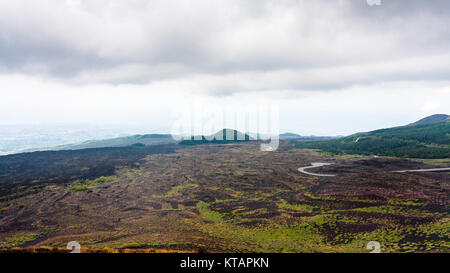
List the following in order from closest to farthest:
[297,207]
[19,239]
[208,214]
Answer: [19,239] → [208,214] → [297,207]

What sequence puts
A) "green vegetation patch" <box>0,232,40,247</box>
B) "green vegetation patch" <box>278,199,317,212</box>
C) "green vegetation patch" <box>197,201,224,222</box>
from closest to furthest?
"green vegetation patch" <box>0,232,40,247</box>, "green vegetation patch" <box>197,201,224,222</box>, "green vegetation patch" <box>278,199,317,212</box>

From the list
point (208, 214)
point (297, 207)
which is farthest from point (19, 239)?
point (297, 207)

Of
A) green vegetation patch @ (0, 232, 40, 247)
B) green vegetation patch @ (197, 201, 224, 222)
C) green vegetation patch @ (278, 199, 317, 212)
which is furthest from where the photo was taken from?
green vegetation patch @ (278, 199, 317, 212)

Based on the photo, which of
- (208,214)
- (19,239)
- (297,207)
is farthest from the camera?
(297,207)

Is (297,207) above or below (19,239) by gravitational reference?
above

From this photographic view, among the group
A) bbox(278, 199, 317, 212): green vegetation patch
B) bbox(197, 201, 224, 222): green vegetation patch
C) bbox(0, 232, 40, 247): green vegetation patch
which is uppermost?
bbox(278, 199, 317, 212): green vegetation patch

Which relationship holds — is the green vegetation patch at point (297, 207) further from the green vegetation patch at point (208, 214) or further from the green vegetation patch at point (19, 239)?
the green vegetation patch at point (19, 239)

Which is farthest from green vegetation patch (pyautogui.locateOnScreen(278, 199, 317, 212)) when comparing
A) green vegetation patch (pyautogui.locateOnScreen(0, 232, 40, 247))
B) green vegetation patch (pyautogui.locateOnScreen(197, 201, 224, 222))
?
green vegetation patch (pyautogui.locateOnScreen(0, 232, 40, 247))

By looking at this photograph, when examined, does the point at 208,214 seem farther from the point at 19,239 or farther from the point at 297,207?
the point at 19,239

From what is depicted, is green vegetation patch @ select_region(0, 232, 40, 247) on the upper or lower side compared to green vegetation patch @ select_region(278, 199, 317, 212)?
lower

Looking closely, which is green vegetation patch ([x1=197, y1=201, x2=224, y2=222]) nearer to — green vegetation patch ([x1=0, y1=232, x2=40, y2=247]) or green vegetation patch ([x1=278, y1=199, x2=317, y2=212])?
green vegetation patch ([x1=278, y1=199, x2=317, y2=212])
